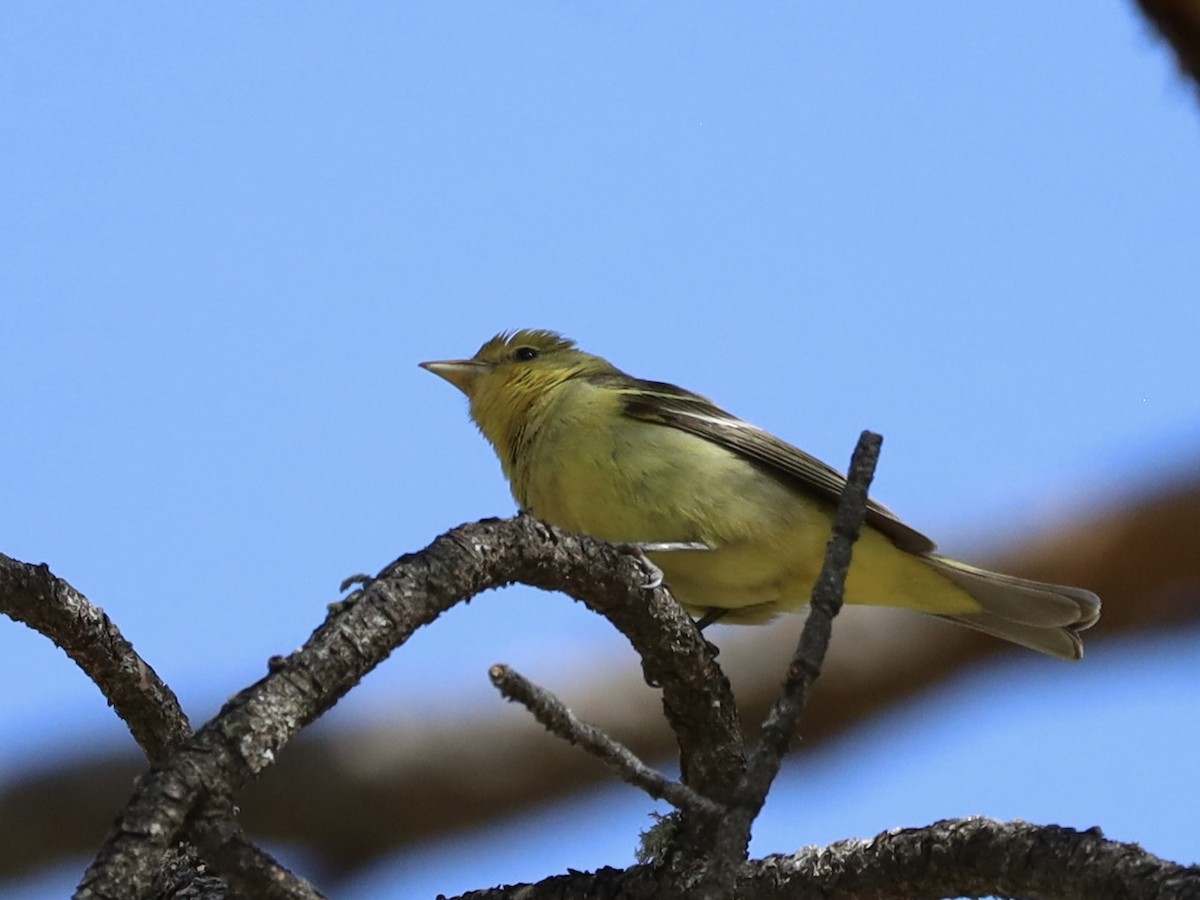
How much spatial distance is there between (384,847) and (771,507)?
3362 millimetres

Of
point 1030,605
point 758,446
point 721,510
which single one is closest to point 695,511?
point 721,510

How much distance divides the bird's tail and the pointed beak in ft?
6.84

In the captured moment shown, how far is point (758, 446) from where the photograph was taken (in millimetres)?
5730

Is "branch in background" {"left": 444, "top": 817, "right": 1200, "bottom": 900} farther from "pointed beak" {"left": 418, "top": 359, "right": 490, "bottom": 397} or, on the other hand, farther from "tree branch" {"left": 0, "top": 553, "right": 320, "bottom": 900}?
"pointed beak" {"left": 418, "top": 359, "right": 490, "bottom": 397}

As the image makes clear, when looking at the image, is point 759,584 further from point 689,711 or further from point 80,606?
point 80,606

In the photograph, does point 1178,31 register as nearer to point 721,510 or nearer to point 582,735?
point 582,735

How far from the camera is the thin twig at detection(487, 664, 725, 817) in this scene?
2432 mm

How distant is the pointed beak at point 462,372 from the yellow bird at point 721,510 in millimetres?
585

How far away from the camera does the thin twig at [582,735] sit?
2.43 meters

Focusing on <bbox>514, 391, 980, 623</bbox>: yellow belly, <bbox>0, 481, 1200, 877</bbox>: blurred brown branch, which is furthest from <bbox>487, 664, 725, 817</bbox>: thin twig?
<bbox>0, 481, 1200, 877</bbox>: blurred brown branch

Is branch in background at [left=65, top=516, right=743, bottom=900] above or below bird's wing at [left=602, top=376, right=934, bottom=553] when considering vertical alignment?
below

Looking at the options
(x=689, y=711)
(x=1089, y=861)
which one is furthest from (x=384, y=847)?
(x=1089, y=861)

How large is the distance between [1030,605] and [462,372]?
2.52 metres

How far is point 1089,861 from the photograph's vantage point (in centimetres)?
272
